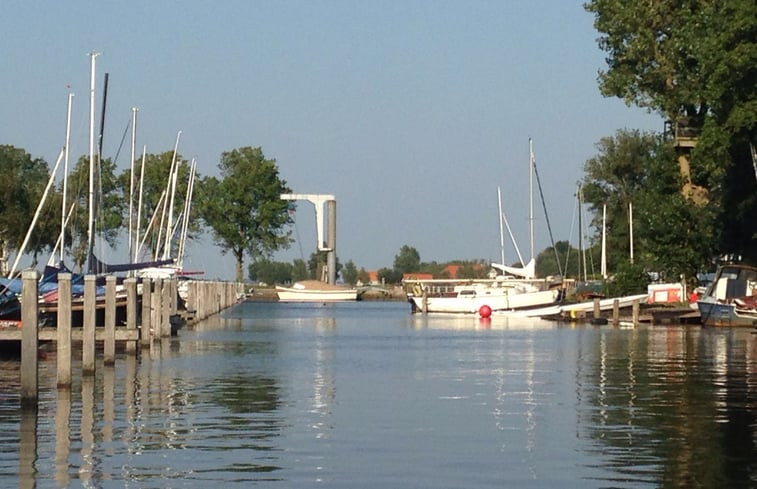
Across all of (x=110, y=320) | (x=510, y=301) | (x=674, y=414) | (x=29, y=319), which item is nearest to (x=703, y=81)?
(x=510, y=301)

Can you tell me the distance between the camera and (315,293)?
563ft

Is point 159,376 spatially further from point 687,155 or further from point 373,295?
point 373,295

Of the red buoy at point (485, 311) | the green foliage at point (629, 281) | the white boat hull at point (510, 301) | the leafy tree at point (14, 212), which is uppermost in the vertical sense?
the leafy tree at point (14, 212)

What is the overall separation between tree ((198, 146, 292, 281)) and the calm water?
14508cm

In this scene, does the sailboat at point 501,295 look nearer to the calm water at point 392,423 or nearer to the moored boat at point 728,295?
the moored boat at point 728,295

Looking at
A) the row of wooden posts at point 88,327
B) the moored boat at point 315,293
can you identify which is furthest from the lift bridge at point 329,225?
the row of wooden posts at point 88,327

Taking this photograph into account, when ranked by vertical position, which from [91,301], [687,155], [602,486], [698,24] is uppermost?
[698,24]

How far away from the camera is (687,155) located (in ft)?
265

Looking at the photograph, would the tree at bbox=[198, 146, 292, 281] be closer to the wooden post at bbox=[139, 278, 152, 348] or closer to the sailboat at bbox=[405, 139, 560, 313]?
the sailboat at bbox=[405, 139, 560, 313]

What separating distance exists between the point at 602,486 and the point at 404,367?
2215 centimetres

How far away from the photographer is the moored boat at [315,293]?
172 metres

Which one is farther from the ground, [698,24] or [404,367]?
[698,24]

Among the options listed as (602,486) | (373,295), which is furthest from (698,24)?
(373,295)

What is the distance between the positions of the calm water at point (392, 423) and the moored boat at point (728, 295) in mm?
21587
